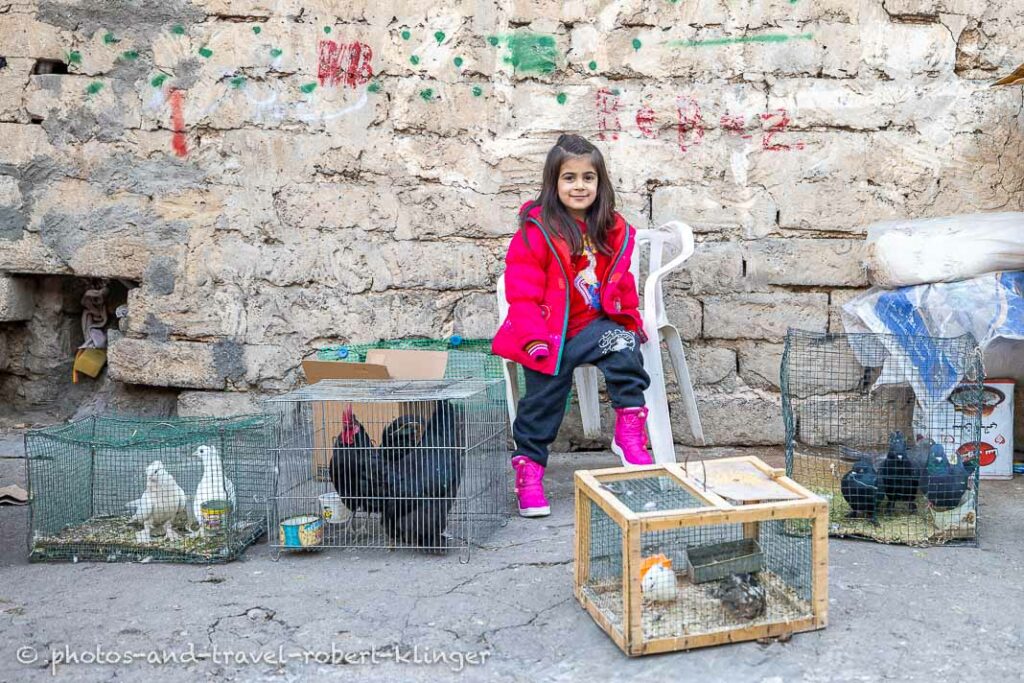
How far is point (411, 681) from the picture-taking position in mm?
2334

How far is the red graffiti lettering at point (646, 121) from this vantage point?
176 inches

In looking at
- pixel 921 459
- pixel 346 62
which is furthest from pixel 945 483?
pixel 346 62

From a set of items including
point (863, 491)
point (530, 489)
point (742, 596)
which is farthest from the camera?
point (530, 489)

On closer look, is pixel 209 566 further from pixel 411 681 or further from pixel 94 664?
pixel 411 681

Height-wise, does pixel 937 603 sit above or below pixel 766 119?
below

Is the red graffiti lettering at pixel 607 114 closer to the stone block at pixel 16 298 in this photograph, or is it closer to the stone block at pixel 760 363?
the stone block at pixel 760 363

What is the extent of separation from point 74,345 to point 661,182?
308 cm

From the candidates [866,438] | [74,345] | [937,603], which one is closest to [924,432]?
[866,438]

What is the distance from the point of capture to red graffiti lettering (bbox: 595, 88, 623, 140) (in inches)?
177

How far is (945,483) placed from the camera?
323 centimetres

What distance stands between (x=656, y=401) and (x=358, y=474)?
133 cm

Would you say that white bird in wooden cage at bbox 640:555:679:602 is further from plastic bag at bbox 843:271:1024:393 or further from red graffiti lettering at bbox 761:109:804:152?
red graffiti lettering at bbox 761:109:804:152

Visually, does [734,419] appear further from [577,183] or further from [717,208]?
[577,183]

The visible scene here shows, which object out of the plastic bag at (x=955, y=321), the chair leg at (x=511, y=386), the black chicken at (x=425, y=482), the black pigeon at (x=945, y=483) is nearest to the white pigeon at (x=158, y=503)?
the black chicken at (x=425, y=482)
